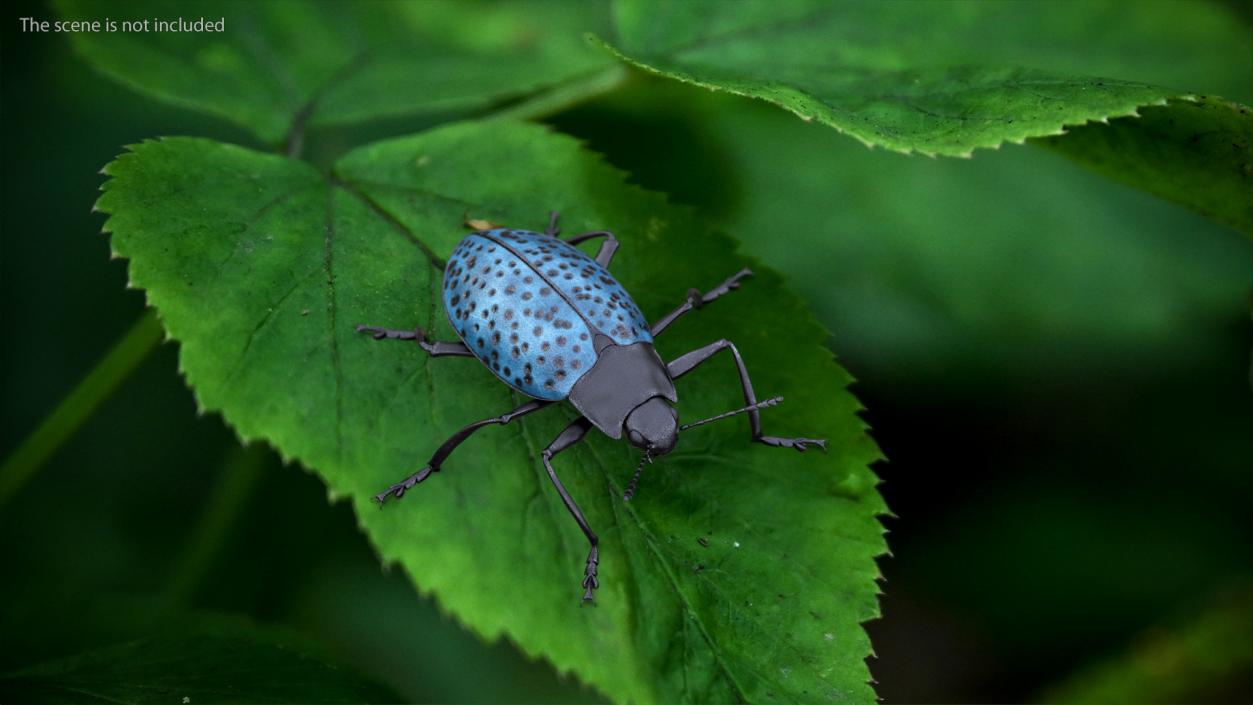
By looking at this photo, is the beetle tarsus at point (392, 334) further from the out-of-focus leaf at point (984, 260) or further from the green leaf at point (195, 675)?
the out-of-focus leaf at point (984, 260)

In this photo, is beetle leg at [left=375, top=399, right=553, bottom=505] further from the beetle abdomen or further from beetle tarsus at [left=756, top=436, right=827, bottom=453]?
beetle tarsus at [left=756, top=436, right=827, bottom=453]

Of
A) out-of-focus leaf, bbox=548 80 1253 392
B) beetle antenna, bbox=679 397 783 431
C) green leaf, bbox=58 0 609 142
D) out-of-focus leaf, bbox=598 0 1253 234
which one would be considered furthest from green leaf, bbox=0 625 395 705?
out-of-focus leaf, bbox=548 80 1253 392

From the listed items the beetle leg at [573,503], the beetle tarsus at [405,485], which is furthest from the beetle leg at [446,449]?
the beetle leg at [573,503]

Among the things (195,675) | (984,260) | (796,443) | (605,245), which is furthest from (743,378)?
(984,260)

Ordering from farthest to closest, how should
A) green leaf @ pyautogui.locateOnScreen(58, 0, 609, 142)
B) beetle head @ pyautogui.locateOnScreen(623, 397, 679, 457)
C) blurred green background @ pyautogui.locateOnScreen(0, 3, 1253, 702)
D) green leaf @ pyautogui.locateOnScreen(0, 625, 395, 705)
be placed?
blurred green background @ pyautogui.locateOnScreen(0, 3, 1253, 702) < green leaf @ pyautogui.locateOnScreen(58, 0, 609, 142) < beetle head @ pyautogui.locateOnScreen(623, 397, 679, 457) < green leaf @ pyautogui.locateOnScreen(0, 625, 395, 705)

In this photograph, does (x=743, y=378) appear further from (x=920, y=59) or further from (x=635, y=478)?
(x=920, y=59)

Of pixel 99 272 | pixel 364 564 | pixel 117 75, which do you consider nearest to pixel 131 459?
pixel 99 272
